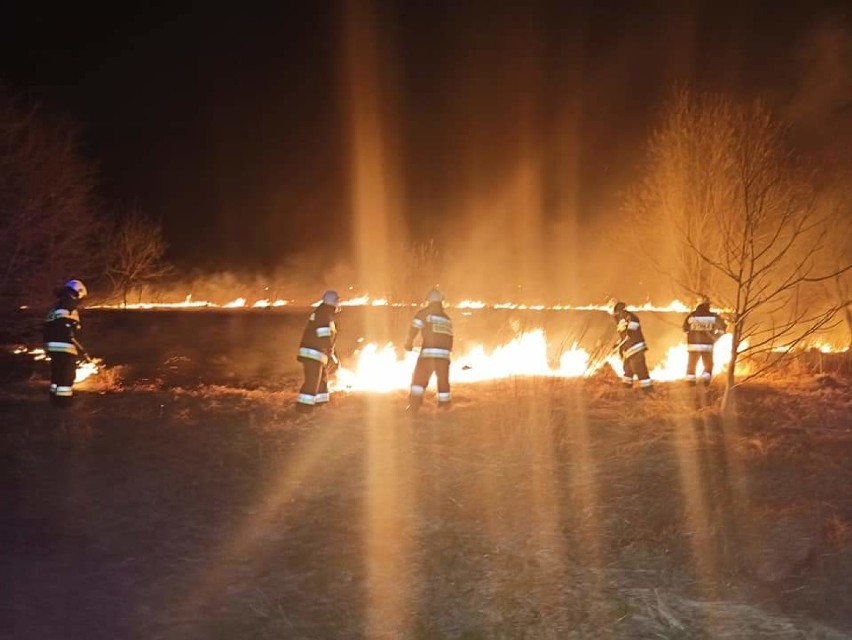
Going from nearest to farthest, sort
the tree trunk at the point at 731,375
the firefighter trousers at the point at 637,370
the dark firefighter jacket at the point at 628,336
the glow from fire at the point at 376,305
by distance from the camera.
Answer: the tree trunk at the point at 731,375
the firefighter trousers at the point at 637,370
the dark firefighter jacket at the point at 628,336
the glow from fire at the point at 376,305

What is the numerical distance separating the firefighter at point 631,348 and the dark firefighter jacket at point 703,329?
0.92 metres

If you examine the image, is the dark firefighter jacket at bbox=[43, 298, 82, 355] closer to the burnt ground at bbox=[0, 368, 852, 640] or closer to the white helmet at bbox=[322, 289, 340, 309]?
the burnt ground at bbox=[0, 368, 852, 640]

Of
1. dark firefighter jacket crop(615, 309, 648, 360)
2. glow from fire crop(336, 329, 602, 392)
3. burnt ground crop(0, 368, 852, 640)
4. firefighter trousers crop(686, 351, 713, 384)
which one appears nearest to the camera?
burnt ground crop(0, 368, 852, 640)

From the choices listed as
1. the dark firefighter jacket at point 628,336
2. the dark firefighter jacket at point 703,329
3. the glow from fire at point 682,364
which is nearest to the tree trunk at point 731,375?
the dark firefighter jacket at point 628,336

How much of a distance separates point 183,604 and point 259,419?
179 inches

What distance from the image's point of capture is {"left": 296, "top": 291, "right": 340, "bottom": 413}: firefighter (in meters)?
9.45

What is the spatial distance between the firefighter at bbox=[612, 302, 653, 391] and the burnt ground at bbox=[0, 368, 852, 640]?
1.76 metres

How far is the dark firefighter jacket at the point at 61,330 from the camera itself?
9.73 m

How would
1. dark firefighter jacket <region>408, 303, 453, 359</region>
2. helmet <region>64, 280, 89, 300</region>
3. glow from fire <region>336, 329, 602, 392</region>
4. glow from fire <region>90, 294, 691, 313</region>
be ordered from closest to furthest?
dark firefighter jacket <region>408, 303, 453, 359</region> → helmet <region>64, 280, 89, 300</region> → glow from fire <region>336, 329, 602, 392</region> → glow from fire <region>90, 294, 691, 313</region>

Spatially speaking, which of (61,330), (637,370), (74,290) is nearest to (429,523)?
(637,370)

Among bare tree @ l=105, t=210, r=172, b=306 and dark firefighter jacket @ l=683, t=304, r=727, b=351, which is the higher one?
bare tree @ l=105, t=210, r=172, b=306

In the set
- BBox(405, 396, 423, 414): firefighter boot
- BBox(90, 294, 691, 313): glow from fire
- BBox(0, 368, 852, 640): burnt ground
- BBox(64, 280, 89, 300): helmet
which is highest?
BBox(90, 294, 691, 313): glow from fire

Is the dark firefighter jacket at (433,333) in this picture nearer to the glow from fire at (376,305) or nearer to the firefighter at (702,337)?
the firefighter at (702,337)

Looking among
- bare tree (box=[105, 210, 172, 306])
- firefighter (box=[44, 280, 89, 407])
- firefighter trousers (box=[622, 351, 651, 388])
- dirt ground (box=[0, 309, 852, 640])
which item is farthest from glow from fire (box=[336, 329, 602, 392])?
bare tree (box=[105, 210, 172, 306])
